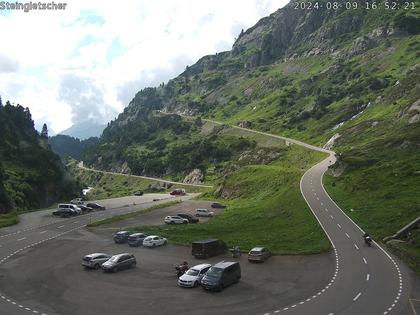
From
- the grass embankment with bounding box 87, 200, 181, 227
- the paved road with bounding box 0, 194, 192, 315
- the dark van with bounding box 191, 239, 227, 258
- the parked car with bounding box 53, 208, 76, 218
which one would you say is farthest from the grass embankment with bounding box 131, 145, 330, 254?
the parked car with bounding box 53, 208, 76, 218

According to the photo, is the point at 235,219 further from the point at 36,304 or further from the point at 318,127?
the point at 318,127

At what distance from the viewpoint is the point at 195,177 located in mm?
175875

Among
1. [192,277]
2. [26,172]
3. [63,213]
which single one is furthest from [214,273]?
[26,172]

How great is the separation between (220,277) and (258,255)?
10.8m

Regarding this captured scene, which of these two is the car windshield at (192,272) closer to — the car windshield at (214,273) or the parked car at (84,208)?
the car windshield at (214,273)

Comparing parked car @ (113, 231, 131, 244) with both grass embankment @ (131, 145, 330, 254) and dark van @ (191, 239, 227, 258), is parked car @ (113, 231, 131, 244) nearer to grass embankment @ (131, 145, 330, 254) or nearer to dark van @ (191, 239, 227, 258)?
grass embankment @ (131, 145, 330, 254)

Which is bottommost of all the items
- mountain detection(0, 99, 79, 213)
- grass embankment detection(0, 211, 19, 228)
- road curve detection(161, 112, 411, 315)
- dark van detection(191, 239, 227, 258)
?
road curve detection(161, 112, 411, 315)

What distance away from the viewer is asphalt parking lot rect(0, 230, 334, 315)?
3681 centimetres

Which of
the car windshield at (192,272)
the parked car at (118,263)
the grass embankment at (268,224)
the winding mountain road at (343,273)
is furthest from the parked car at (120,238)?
the car windshield at (192,272)

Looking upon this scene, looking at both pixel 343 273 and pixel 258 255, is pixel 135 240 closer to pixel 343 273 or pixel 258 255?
pixel 258 255

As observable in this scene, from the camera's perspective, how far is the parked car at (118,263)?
4834cm

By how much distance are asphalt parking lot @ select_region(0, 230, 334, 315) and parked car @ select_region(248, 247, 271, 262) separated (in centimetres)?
79

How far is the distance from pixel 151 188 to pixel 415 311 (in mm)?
150099

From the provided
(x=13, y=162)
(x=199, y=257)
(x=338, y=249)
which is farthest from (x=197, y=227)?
(x=13, y=162)
